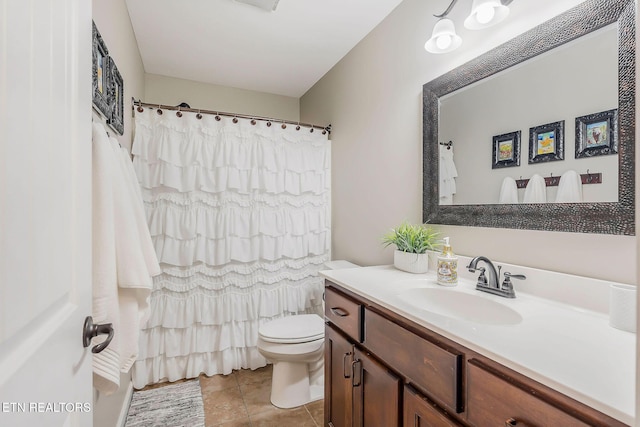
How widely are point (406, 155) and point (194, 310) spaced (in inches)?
71.0

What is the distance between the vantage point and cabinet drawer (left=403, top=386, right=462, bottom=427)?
0.83 m

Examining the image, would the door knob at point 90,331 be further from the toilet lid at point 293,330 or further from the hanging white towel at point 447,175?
the hanging white towel at point 447,175

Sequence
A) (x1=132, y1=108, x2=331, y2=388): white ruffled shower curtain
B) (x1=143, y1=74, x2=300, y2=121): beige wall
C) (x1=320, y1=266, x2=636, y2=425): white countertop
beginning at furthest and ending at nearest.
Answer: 1. (x1=143, y1=74, x2=300, y2=121): beige wall
2. (x1=132, y1=108, x2=331, y2=388): white ruffled shower curtain
3. (x1=320, y1=266, x2=636, y2=425): white countertop

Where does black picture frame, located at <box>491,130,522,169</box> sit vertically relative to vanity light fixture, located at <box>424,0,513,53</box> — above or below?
below

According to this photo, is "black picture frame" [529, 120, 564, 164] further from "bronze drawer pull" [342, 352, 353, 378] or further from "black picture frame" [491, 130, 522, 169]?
"bronze drawer pull" [342, 352, 353, 378]

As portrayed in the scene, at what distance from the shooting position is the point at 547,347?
0.70m

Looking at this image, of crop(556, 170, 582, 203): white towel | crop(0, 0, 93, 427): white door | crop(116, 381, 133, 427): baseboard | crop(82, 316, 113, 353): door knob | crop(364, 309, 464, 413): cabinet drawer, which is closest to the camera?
crop(0, 0, 93, 427): white door

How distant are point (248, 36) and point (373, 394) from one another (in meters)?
2.28

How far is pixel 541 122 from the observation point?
43.5 inches

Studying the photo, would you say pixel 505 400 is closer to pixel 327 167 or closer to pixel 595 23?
pixel 595 23

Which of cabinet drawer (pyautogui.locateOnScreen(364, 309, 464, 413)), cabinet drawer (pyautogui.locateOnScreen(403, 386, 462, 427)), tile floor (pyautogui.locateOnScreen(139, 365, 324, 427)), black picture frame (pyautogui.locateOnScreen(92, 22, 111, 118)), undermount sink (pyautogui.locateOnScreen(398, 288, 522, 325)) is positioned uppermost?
black picture frame (pyautogui.locateOnScreen(92, 22, 111, 118))

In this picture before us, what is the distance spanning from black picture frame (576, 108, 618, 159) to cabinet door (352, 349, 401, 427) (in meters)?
0.99

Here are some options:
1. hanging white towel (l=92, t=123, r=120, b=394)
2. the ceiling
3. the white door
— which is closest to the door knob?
the white door

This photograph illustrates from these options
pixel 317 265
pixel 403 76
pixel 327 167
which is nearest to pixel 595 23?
pixel 403 76
